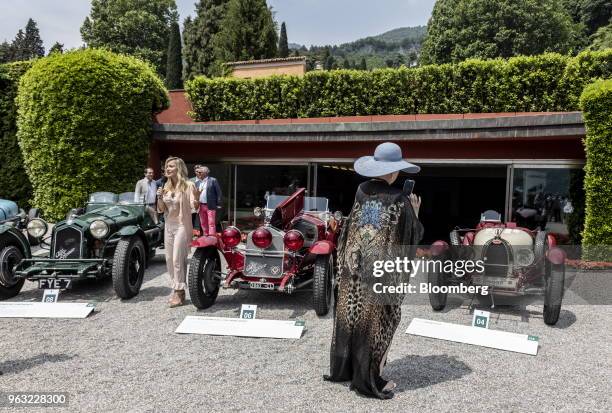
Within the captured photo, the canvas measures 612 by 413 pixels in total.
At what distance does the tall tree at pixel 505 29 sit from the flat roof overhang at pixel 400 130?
27.4 m

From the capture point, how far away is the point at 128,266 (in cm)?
560

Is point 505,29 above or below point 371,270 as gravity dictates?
above

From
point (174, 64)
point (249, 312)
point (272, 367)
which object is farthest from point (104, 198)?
point (174, 64)

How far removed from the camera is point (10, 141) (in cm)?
1221

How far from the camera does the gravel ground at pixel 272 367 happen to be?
3.16 m

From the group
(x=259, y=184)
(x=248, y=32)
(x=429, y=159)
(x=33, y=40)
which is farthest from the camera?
(x=33, y=40)

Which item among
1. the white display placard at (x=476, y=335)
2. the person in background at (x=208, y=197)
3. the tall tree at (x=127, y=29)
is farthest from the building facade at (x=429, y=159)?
the tall tree at (x=127, y=29)

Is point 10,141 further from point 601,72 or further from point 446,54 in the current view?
point 446,54

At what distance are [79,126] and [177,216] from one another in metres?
6.02

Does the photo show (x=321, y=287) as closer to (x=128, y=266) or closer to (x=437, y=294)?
(x=437, y=294)

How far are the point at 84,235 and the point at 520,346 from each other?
5130 mm

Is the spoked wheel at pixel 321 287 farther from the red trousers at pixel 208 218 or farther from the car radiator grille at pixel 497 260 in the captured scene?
the red trousers at pixel 208 218

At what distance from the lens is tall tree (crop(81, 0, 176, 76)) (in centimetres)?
3919

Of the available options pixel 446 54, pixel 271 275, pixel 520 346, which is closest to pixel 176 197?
pixel 271 275
